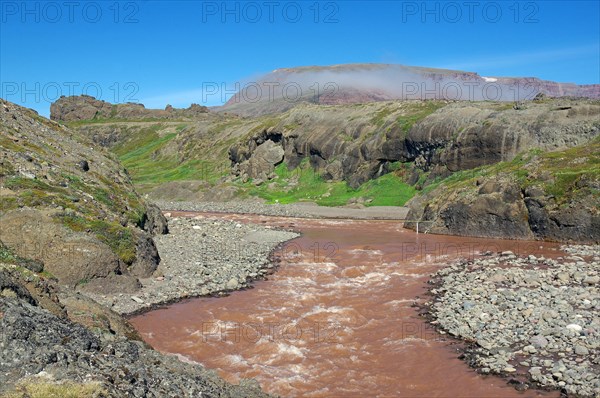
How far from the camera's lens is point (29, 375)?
1007cm

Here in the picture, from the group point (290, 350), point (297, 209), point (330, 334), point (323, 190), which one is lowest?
point (290, 350)

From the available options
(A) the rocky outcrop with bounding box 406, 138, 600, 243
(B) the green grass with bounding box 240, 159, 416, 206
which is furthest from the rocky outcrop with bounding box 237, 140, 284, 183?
(A) the rocky outcrop with bounding box 406, 138, 600, 243

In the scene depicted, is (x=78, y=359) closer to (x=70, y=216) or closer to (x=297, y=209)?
(x=70, y=216)

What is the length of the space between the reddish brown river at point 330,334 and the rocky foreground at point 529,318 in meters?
0.95

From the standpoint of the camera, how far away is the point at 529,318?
850 inches

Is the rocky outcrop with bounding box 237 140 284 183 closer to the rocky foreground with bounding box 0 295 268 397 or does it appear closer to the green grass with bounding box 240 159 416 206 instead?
the green grass with bounding box 240 159 416 206

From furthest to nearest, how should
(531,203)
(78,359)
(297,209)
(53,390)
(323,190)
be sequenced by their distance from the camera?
(323,190) → (297,209) → (531,203) → (78,359) → (53,390)

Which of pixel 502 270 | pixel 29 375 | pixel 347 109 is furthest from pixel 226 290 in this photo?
pixel 347 109

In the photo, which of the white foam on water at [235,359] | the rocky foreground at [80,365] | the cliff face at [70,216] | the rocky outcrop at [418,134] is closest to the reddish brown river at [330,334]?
the white foam on water at [235,359]

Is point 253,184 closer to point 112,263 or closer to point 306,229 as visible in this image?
point 306,229

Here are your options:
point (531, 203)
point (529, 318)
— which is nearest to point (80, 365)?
point (529, 318)

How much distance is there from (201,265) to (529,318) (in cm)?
2075

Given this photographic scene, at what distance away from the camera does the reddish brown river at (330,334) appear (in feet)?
58.5

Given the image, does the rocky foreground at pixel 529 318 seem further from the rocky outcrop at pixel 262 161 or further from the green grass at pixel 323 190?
the rocky outcrop at pixel 262 161
